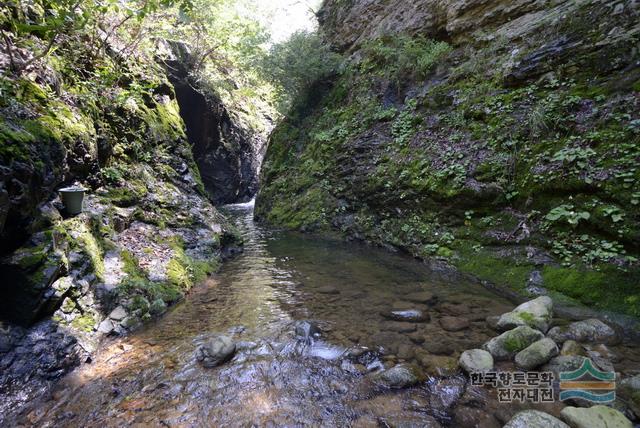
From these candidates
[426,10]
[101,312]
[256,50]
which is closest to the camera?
[101,312]

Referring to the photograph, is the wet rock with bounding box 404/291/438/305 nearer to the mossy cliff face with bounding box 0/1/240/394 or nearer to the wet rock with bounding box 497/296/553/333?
the wet rock with bounding box 497/296/553/333

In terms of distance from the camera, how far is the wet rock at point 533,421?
2.30 metres

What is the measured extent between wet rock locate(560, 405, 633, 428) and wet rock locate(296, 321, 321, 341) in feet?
7.96

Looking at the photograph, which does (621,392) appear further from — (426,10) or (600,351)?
(426,10)

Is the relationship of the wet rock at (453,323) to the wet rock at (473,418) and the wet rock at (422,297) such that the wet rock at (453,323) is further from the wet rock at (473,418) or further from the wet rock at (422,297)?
the wet rock at (473,418)

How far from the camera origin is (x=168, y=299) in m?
4.90

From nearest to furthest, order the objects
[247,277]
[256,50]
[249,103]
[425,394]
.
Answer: [425,394] → [247,277] → [256,50] → [249,103]

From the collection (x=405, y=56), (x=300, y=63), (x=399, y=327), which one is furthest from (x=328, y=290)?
(x=300, y=63)

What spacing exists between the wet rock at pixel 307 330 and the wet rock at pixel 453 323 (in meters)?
1.55

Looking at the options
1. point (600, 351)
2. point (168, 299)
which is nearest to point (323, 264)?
point (168, 299)

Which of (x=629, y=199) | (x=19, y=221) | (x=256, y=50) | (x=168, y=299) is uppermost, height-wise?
(x=256, y=50)

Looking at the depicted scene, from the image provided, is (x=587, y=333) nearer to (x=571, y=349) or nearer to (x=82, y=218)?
(x=571, y=349)

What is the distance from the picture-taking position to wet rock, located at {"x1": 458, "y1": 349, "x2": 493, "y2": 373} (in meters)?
3.10

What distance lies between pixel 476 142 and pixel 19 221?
24.7ft
